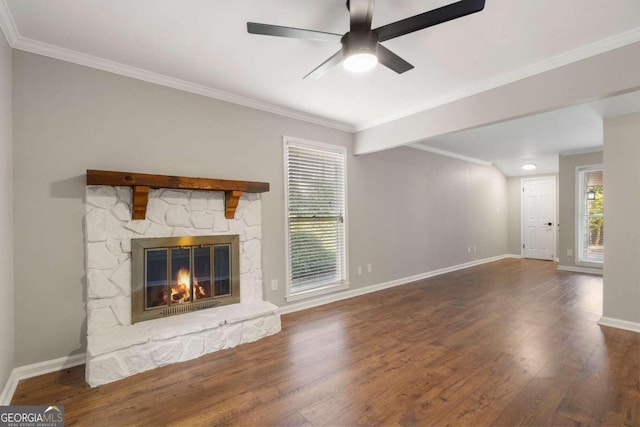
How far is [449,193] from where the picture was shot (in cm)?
620

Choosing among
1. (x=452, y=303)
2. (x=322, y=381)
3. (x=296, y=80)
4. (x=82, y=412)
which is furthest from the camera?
(x=452, y=303)

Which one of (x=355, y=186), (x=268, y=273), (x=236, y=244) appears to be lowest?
(x=268, y=273)

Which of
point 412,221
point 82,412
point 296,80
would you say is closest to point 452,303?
point 412,221

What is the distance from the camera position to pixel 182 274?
2.91 meters

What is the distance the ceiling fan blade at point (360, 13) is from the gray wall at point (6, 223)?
238 cm

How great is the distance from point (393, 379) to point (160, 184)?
2.50 m

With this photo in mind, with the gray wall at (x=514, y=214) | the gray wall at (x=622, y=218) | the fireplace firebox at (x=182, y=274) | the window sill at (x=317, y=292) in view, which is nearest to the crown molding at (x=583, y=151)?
the gray wall at (x=514, y=214)

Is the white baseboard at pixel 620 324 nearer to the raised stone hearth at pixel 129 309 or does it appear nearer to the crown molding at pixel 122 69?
the raised stone hearth at pixel 129 309

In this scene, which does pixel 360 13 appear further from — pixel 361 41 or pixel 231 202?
pixel 231 202

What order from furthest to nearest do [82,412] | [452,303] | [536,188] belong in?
[536,188] < [452,303] < [82,412]

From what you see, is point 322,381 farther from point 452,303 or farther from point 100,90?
point 100,90

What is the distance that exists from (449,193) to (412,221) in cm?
146

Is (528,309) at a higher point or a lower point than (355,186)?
lower

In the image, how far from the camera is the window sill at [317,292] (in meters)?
3.72
